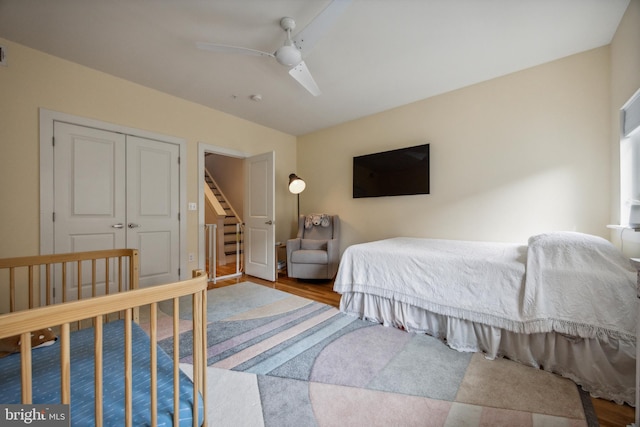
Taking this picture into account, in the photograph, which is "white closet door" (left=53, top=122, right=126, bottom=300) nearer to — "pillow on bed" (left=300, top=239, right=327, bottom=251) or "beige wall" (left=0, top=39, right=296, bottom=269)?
"beige wall" (left=0, top=39, right=296, bottom=269)

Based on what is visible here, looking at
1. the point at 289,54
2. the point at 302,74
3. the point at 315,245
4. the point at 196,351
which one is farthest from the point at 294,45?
the point at 315,245

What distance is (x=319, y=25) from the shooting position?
169 centimetres

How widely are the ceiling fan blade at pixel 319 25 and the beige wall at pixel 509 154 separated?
1.99 metres

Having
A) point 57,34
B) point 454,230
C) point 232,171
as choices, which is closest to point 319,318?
point 454,230

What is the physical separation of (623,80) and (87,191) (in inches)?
191

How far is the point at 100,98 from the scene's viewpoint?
8.86 feet

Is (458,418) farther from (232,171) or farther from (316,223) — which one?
(232,171)

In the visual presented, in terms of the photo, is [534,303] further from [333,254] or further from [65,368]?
[333,254]

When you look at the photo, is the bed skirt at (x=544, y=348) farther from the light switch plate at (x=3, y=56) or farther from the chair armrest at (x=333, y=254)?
the light switch plate at (x=3, y=56)

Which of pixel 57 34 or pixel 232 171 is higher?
pixel 57 34

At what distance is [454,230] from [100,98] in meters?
4.22

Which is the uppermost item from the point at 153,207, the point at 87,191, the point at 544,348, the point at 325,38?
the point at 325,38

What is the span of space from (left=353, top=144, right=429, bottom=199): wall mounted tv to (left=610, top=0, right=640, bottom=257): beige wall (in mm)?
1541

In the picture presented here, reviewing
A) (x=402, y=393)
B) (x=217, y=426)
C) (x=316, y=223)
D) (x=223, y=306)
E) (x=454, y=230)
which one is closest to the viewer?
Result: (x=217, y=426)
